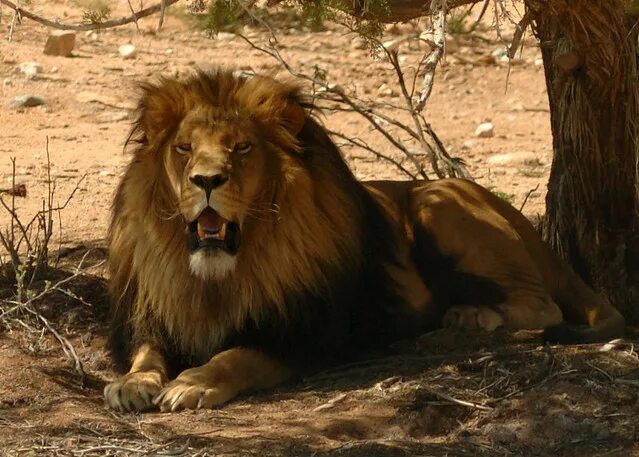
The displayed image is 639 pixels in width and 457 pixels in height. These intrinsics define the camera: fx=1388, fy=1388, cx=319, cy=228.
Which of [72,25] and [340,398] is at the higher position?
[72,25]

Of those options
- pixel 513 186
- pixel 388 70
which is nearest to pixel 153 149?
pixel 513 186

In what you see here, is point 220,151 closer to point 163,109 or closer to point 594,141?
point 163,109

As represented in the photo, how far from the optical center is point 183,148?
473 cm

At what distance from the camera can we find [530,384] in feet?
14.9

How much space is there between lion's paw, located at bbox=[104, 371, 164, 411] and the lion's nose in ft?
2.13

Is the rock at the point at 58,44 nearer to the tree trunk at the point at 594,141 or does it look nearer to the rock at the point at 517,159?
the rock at the point at 517,159

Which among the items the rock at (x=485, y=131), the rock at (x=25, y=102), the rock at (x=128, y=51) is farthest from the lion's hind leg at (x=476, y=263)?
the rock at (x=128, y=51)

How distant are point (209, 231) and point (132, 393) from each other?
0.60 metres

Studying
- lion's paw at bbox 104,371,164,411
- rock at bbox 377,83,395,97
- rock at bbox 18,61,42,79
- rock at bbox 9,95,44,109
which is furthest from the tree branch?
rock at bbox 377,83,395,97

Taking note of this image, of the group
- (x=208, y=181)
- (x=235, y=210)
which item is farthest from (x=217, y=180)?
(x=235, y=210)

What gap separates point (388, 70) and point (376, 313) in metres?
6.39

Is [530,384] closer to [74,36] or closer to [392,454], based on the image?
[392,454]

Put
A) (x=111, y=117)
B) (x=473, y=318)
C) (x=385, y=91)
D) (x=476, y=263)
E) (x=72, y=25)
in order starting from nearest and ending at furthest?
(x=72, y=25) → (x=473, y=318) → (x=476, y=263) → (x=111, y=117) → (x=385, y=91)

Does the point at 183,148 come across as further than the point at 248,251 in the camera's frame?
No
